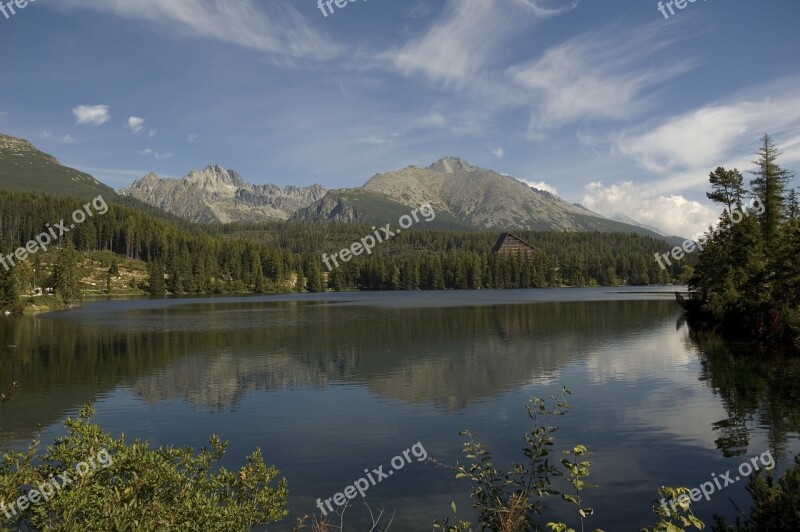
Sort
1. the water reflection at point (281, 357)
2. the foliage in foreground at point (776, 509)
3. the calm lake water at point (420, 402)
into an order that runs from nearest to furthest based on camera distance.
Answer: the foliage in foreground at point (776, 509)
the calm lake water at point (420, 402)
the water reflection at point (281, 357)

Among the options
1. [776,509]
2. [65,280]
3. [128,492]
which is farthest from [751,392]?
[65,280]

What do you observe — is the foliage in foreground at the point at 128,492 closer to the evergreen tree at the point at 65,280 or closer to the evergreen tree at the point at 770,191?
the evergreen tree at the point at 770,191

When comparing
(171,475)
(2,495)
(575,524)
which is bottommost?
(575,524)

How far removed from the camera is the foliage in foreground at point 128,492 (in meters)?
8.70

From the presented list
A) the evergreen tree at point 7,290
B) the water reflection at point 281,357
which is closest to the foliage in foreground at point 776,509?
the water reflection at point 281,357

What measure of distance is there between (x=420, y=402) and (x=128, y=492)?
24604 mm

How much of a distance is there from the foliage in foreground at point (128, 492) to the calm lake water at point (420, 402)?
23.4 feet

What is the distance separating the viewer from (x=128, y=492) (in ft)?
30.3

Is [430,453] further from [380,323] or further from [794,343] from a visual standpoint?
[380,323]

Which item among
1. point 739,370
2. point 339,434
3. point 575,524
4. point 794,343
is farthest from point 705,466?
point 794,343

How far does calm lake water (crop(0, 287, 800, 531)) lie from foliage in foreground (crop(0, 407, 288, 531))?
23.4 feet

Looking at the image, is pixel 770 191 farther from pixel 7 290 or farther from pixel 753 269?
pixel 7 290

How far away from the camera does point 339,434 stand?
26.5 metres

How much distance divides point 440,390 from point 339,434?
35.7 feet
